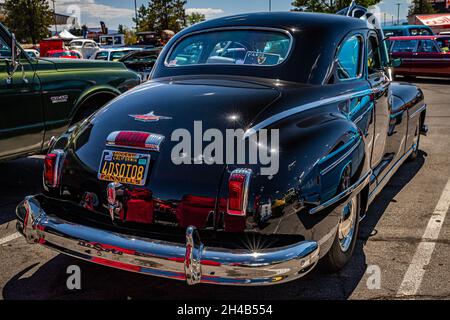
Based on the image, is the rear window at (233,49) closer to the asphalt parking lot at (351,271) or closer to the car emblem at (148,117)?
the car emblem at (148,117)

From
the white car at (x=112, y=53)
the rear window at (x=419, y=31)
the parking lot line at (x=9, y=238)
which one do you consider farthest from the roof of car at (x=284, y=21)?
the rear window at (x=419, y=31)

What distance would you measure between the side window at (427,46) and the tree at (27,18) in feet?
123

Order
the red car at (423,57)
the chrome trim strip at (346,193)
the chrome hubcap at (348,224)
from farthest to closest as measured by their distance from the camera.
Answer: the red car at (423,57)
the chrome hubcap at (348,224)
the chrome trim strip at (346,193)

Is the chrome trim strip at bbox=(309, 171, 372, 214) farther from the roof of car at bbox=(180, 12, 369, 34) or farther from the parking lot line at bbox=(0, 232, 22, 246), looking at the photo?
the parking lot line at bbox=(0, 232, 22, 246)

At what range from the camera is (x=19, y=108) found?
193 inches

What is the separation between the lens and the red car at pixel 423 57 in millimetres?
16031

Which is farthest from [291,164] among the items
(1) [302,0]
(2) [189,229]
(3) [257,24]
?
(1) [302,0]

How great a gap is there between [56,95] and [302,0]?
34285 mm

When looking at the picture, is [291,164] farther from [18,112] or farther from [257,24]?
[18,112]

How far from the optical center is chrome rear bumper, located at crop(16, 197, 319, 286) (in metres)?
2.46

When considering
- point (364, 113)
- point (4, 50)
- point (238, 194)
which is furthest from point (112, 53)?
point (238, 194)

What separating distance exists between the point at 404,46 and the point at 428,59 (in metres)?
1.04

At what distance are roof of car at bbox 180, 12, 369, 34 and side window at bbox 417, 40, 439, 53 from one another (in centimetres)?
1344

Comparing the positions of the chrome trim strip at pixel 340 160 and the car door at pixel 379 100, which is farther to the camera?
the car door at pixel 379 100
